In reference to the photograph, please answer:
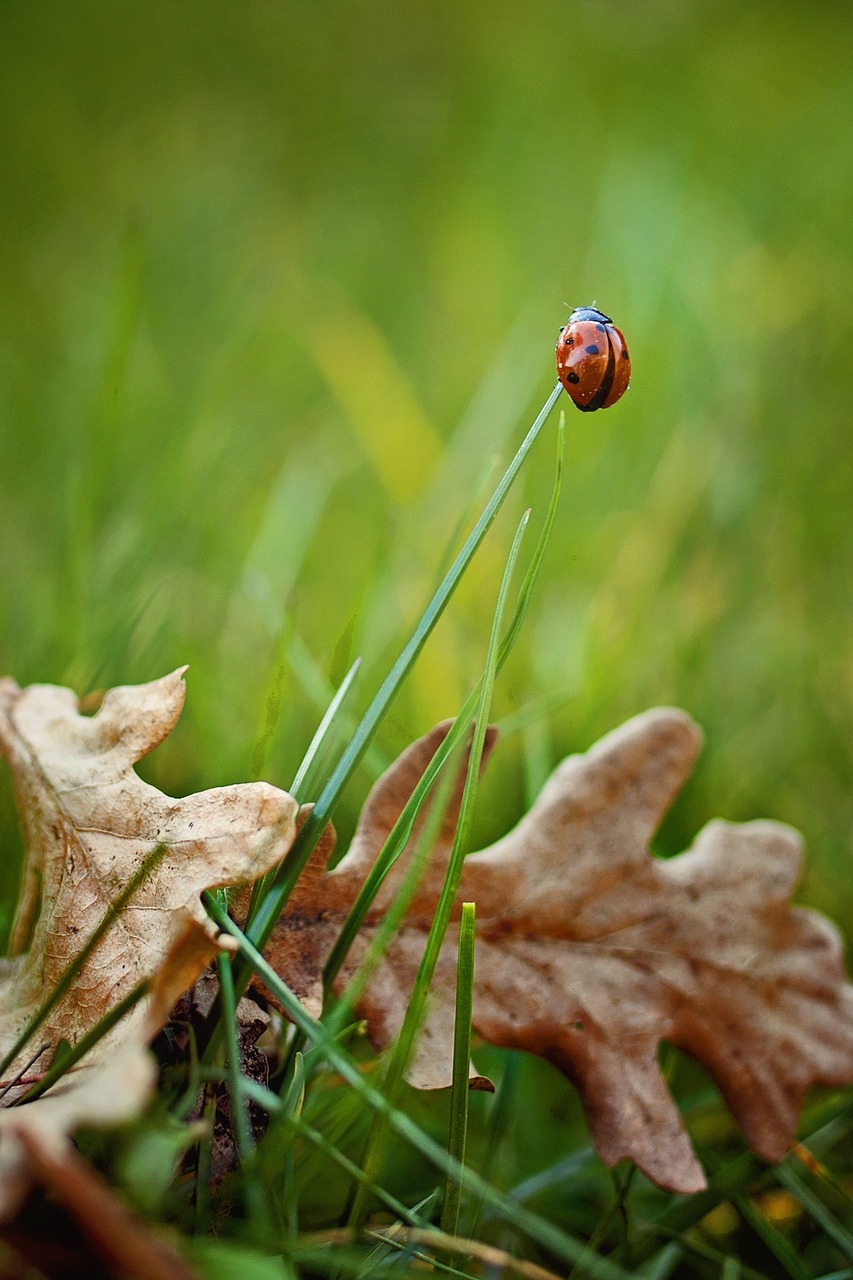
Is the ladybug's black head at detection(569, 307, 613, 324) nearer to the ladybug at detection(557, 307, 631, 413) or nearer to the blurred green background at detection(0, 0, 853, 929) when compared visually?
the ladybug at detection(557, 307, 631, 413)

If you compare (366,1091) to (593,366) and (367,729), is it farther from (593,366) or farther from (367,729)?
(593,366)

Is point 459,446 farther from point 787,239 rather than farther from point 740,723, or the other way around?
point 787,239

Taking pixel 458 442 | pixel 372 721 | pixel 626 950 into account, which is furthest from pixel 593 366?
pixel 458 442

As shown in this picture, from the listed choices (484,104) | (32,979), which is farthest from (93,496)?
(484,104)

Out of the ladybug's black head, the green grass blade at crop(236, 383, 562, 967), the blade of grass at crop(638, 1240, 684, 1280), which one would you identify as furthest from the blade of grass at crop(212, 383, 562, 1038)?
the blade of grass at crop(638, 1240, 684, 1280)

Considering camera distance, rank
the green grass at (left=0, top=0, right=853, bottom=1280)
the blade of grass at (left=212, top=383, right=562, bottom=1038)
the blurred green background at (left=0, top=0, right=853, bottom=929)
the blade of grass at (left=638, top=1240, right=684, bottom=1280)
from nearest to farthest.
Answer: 1. the blade of grass at (left=212, top=383, right=562, bottom=1038)
2. the blade of grass at (left=638, top=1240, right=684, bottom=1280)
3. the green grass at (left=0, top=0, right=853, bottom=1280)
4. the blurred green background at (left=0, top=0, right=853, bottom=929)

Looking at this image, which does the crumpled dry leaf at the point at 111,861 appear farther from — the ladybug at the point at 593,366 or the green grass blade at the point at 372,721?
the ladybug at the point at 593,366
